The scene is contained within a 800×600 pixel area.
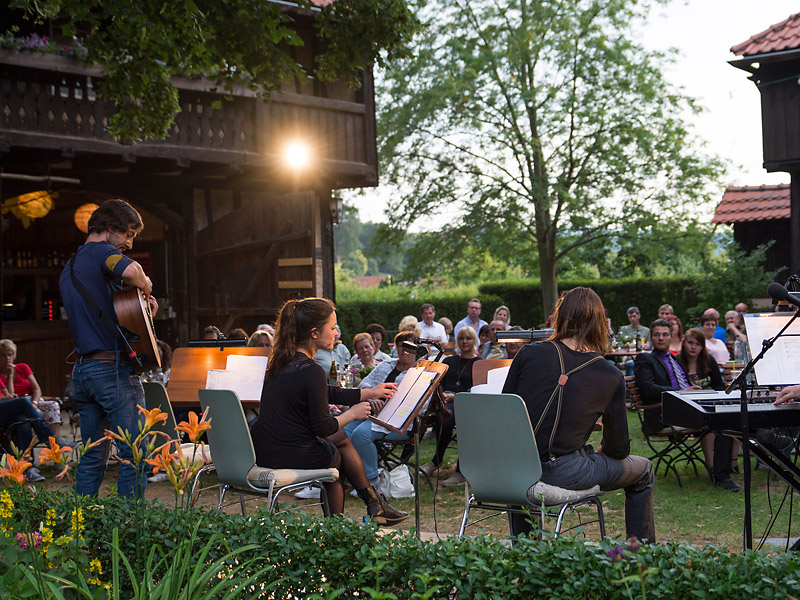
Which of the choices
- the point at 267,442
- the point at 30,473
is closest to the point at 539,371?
the point at 267,442

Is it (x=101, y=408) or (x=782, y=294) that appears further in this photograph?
(x=101, y=408)

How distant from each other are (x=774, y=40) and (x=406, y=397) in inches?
532

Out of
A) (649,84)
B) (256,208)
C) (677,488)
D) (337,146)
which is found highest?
(649,84)

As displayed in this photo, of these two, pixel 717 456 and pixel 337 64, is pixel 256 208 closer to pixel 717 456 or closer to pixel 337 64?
pixel 337 64

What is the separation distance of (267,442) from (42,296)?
12.0 metres

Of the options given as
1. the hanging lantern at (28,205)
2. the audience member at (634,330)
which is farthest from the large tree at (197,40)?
the audience member at (634,330)

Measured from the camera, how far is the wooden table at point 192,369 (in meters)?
7.48

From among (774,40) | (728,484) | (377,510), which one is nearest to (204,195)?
(377,510)

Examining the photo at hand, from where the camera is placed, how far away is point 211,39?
8102mm

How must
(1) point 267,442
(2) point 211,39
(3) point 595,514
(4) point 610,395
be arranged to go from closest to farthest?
1. (4) point 610,395
2. (1) point 267,442
3. (3) point 595,514
4. (2) point 211,39

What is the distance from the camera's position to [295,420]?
5.13 meters

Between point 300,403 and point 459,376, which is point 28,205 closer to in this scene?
point 459,376

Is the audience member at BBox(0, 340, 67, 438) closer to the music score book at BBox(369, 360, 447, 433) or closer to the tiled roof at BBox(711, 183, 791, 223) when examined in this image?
the music score book at BBox(369, 360, 447, 433)

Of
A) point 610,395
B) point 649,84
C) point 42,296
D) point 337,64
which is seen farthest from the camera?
point 649,84
